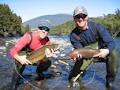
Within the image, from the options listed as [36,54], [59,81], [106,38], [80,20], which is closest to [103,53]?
[106,38]

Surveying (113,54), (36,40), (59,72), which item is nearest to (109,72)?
(113,54)

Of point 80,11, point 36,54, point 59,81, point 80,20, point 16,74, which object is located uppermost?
point 80,11

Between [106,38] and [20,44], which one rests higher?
[106,38]

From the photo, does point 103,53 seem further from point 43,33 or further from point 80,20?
point 43,33

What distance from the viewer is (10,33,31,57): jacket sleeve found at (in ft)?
29.0

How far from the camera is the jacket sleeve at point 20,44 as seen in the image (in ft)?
29.0

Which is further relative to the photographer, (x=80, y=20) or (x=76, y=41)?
(x=76, y=41)

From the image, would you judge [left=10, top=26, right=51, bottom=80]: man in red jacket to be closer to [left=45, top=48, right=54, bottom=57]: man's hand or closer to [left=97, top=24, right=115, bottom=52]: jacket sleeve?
[left=45, top=48, right=54, bottom=57]: man's hand

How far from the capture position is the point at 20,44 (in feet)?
30.0

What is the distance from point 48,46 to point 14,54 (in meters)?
0.99

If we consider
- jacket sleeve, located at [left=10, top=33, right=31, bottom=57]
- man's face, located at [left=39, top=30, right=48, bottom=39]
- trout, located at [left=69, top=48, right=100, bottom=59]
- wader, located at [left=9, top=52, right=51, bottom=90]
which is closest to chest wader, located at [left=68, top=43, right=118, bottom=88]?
trout, located at [left=69, top=48, right=100, bottom=59]

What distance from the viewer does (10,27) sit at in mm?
119938

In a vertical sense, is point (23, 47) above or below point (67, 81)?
above

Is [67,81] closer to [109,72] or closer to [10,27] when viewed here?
[109,72]
